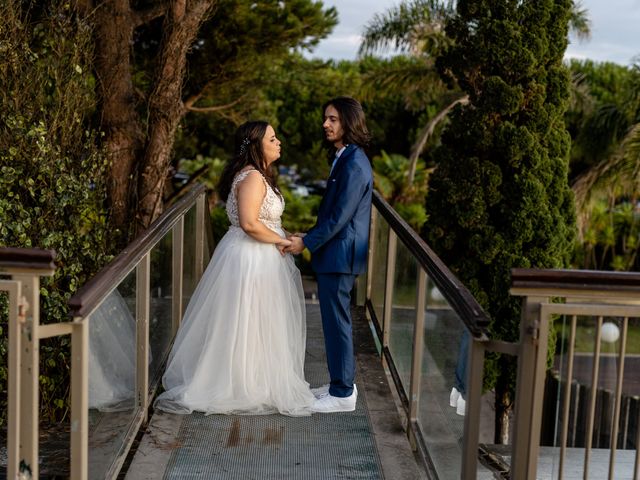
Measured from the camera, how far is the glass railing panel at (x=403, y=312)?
4699 mm

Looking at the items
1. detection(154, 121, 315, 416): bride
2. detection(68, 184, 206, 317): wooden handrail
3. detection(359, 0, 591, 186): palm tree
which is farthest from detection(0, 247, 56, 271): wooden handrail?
detection(359, 0, 591, 186): palm tree

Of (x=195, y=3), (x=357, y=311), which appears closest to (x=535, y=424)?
(x=357, y=311)

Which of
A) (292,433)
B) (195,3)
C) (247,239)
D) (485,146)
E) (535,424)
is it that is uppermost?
(195,3)

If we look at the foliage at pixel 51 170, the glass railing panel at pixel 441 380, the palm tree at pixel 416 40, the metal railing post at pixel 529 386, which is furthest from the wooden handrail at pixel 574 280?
the palm tree at pixel 416 40

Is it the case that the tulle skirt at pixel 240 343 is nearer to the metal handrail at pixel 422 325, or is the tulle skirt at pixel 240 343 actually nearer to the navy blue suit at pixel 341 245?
the navy blue suit at pixel 341 245

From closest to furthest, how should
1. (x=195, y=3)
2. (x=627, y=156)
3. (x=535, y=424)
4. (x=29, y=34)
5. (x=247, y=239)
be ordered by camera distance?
(x=535, y=424)
(x=247, y=239)
(x=29, y=34)
(x=195, y=3)
(x=627, y=156)

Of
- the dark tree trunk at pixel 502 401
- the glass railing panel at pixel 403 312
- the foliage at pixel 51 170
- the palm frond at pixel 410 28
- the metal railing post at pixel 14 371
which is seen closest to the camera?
the metal railing post at pixel 14 371

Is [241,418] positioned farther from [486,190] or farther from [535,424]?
[486,190]

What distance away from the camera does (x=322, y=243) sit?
482 centimetres

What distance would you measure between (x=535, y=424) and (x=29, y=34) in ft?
17.9

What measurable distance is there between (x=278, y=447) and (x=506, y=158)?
8.29 m

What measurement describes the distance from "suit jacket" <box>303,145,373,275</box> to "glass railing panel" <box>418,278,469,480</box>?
0.81 m

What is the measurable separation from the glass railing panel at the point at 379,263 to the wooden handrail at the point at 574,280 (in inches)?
119

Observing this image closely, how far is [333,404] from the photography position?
5.08 metres
